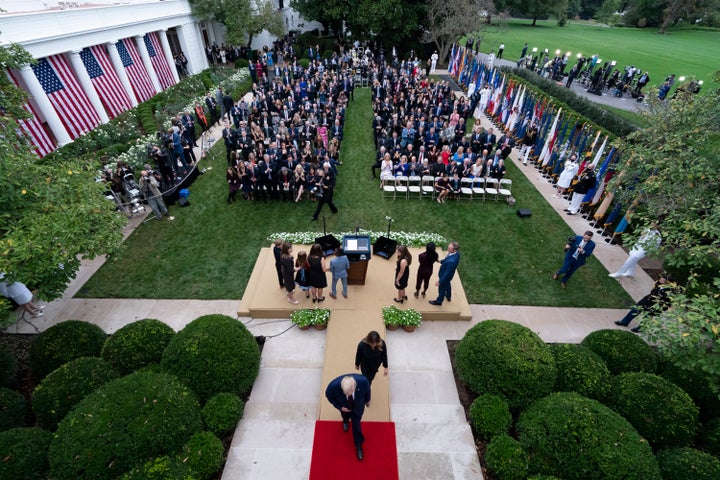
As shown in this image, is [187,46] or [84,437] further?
[187,46]

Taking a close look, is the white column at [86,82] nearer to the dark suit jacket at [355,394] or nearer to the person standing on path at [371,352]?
the person standing on path at [371,352]

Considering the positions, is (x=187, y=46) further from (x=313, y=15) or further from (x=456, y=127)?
(x=456, y=127)

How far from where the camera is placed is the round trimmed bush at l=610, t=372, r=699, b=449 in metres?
5.70

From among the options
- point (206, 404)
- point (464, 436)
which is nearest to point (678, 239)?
point (464, 436)

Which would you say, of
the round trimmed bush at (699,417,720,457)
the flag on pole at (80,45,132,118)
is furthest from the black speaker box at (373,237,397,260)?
the flag on pole at (80,45,132,118)

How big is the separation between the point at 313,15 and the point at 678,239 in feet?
113

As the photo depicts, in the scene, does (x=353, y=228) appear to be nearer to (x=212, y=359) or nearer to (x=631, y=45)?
(x=212, y=359)

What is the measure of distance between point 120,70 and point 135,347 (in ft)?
71.1

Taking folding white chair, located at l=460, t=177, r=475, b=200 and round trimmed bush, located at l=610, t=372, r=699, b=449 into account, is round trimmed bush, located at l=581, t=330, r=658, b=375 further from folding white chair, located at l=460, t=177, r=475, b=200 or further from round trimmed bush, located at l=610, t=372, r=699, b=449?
folding white chair, located at l=460, t=177, r=475, b=200

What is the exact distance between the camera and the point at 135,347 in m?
6.69

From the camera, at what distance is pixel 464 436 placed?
21.2ft

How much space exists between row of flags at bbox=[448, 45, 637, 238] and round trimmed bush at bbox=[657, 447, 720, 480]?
7.22 m

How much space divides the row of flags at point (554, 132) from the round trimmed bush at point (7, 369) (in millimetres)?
15238

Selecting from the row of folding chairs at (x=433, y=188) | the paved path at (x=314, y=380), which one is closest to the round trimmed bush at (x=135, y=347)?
the paved path at (x=314, y=380)
